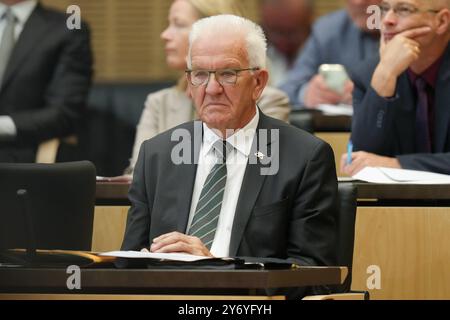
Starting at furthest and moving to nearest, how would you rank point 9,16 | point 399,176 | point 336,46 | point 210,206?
point 336,46, point 9,16, point 399,176, point 210,206

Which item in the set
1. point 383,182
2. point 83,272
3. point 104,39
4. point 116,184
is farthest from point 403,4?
point 104,39

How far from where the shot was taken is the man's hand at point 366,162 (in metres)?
4.22

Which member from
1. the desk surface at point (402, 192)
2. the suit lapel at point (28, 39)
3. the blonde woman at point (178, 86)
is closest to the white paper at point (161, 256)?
the desk surface at point (402, 192)

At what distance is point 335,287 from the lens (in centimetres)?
323

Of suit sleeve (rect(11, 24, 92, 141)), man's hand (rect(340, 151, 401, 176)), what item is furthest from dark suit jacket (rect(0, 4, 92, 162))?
man's hand (rect(340, 151, 401, 176))

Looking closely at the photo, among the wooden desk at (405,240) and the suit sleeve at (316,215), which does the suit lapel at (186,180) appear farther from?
the wooden desk at (405,240)

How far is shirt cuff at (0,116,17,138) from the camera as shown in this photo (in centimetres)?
551

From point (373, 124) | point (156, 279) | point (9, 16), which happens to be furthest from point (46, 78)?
point (156, 279)

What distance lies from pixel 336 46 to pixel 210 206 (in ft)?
11.1

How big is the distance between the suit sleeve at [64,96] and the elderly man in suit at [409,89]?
169cm

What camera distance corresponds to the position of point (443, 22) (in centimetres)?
449

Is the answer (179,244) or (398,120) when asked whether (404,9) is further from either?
(179,244)

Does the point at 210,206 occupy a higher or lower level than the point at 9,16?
lower

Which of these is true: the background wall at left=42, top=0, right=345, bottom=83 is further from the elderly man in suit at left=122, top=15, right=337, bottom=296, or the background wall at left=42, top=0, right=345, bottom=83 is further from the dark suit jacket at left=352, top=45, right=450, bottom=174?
the elderly man in suit at left=122, top=15, right=337, bottom=296
